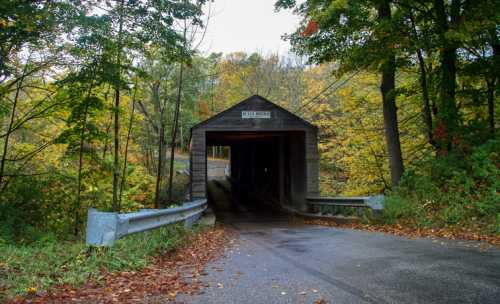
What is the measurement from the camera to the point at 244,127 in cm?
1733

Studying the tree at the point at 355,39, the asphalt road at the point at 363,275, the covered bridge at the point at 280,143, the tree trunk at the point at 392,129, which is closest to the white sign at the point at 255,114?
the covered bridge at the point at 280,143

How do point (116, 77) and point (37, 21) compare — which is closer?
point (37, 21)

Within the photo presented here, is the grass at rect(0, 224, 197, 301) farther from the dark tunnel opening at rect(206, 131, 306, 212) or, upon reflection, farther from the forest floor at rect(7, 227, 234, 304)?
the dark tunnel opening at rect(206, 131, 306, 212)

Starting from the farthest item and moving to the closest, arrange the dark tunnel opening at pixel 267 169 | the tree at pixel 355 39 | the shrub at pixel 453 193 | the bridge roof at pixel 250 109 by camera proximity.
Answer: the dark tunnel opening at pixel 267 169
the bridge roof at pixel 250 109
the tree at pixel 355 39
the shrub at pixel 453 193

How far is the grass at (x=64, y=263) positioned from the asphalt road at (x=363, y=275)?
40.8 inches

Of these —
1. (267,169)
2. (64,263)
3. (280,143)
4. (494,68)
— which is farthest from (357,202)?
(267,169)

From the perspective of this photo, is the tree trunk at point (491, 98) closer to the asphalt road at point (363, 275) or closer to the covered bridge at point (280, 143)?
the covered bridge at point (280, 143)

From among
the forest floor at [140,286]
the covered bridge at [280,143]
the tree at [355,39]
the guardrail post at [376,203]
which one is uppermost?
the tree at [355,39]

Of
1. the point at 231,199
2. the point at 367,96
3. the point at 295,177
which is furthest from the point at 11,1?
the point at 231,199

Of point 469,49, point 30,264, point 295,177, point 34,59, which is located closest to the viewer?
point 30,264

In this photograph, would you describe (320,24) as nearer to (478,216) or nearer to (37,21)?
(478,216)

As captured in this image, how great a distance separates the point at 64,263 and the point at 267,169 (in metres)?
22.3

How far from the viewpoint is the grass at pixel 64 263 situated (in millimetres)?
3916

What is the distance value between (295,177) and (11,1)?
48.0 feet
